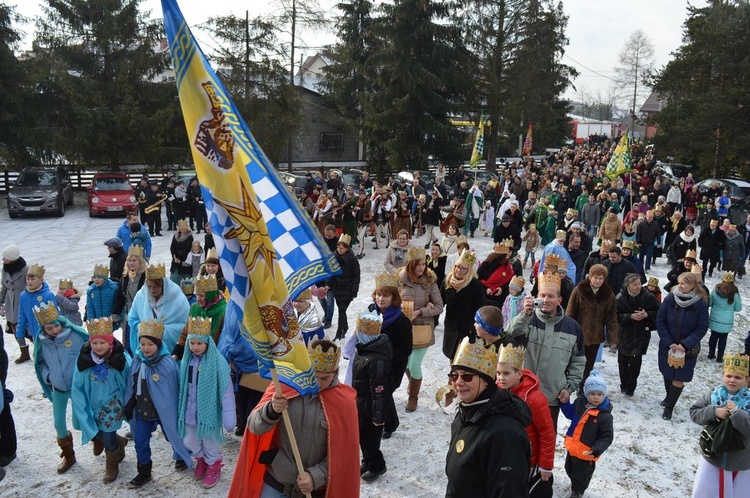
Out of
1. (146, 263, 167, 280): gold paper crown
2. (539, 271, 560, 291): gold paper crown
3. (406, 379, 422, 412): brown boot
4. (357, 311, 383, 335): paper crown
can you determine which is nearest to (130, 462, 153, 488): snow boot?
(146, 263, 167, 280): gold paper crown

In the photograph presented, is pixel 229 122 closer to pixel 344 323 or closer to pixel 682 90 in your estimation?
pixel 344 323

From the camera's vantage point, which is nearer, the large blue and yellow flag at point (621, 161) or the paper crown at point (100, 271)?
the paper crown at point (100, 271)

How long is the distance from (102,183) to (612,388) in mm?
20270

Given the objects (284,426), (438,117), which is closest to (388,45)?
(438,117)

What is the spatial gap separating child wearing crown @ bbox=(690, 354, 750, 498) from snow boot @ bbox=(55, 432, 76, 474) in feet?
19.6

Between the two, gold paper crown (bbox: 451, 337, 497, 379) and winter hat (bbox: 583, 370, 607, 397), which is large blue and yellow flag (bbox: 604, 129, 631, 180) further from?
gold paper crown (bbox: 451, 337, 497, 379)

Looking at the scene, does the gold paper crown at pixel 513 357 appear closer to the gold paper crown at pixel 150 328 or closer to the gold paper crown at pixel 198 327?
the gold paper crown at pixel 198 327

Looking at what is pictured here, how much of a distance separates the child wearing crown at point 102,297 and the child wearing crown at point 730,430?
23.4 feet

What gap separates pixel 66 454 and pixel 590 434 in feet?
17.1

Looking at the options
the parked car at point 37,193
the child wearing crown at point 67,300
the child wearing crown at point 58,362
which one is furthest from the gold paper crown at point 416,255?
the parked car at point 37,193

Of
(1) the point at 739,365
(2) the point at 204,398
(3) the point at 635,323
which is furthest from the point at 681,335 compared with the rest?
(2) the point at 204,398

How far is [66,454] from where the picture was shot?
610 centimetres

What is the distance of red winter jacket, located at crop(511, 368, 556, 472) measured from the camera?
450 cm

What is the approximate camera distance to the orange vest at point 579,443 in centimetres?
547
